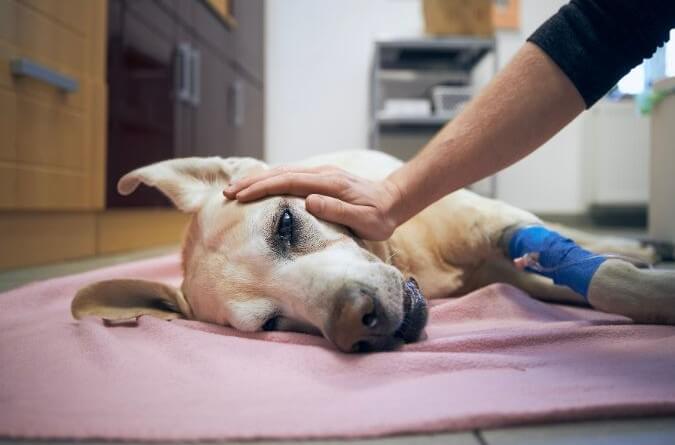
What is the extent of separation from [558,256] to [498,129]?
16.4 inches

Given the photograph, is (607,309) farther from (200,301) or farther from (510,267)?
(200,301)

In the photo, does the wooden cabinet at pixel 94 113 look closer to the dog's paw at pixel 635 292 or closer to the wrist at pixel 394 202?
the wrist at pixel 394 202

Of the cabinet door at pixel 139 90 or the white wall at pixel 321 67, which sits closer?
the cabinet door at pixel 139 90

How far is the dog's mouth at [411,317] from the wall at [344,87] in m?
4.38

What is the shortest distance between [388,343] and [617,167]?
15.2 feet

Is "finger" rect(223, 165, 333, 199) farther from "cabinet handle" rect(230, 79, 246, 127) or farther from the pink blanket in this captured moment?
"cabinet handle" rect(230, 79, 246, 127)

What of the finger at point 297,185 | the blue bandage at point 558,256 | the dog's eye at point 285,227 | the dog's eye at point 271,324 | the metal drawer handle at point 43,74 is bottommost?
the dog's eye at point 271,324

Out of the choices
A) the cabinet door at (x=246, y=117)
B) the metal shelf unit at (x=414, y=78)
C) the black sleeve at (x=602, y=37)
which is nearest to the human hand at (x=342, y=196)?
the black sleeve at (x=602, y=37)

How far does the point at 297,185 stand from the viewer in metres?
1.15

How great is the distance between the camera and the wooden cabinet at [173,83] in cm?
269

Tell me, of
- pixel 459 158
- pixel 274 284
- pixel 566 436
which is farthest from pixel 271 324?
pixel 566 436

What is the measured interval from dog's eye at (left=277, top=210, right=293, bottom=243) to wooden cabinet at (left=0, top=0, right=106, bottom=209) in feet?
4.47

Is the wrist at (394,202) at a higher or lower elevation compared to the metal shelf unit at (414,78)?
lower

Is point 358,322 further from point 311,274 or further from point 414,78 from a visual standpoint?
point 414,78
